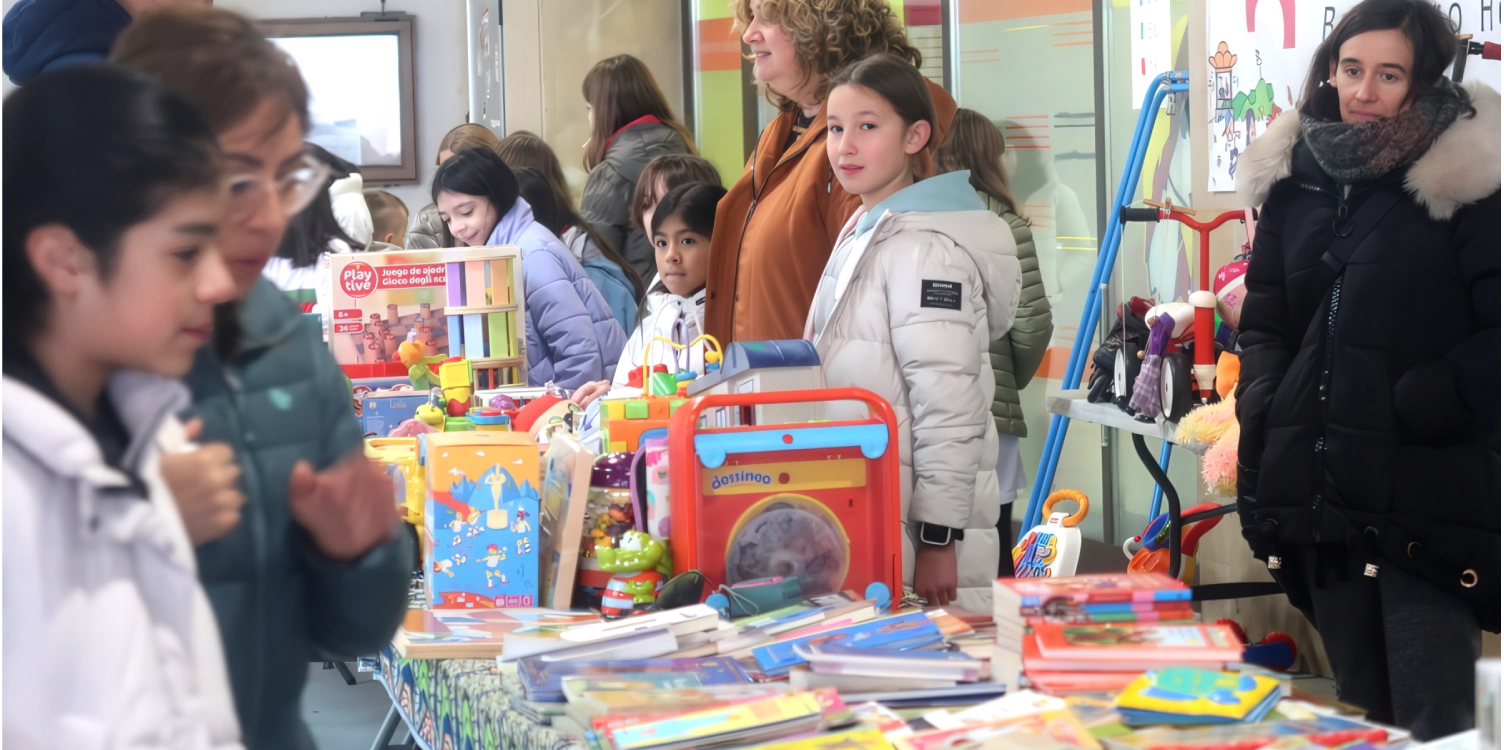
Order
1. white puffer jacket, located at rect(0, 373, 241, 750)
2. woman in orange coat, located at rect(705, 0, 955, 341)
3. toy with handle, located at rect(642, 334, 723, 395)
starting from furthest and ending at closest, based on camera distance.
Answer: woman in orange coat, located at rect(705, 0, 955, 341) → toy with handle, located at rect(642, 334, 723, 395) → white puffer jacket, located at rect(0, 373, 241, 750)

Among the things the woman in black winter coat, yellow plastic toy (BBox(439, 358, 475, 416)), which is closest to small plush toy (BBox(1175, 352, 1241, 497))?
the woman in black winter coat

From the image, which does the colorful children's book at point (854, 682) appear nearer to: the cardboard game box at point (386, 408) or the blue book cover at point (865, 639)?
the blue book cover at point (865, 639)

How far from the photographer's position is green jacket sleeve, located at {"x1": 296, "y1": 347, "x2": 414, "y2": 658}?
561 mm

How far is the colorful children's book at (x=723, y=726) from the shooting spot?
118cm

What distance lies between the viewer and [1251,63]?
3.11m

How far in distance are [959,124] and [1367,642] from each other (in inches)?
86.3

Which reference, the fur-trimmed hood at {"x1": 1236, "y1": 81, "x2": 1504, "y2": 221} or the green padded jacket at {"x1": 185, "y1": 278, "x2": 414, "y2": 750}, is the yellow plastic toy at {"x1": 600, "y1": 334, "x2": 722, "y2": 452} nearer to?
the fur-trimmed hood at {"x1": 1236, "y1": 81, "x2": 1504, "y2": 221}

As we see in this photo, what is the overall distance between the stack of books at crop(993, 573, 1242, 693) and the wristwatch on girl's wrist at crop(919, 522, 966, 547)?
0.65m

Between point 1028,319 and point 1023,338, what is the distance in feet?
0.21

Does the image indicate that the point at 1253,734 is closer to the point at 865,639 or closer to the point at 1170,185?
the point at 865,639

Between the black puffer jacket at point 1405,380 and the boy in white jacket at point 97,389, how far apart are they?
1.88m

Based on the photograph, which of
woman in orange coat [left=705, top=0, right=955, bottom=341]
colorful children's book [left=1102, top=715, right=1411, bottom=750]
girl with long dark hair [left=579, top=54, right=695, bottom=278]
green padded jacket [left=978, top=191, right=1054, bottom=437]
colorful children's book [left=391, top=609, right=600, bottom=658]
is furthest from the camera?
girl with long dark hair [left=579, top=54, right=695, bottom=278]

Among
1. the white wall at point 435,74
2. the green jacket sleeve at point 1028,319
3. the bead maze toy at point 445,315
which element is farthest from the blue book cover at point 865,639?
the white wall at point 435,74

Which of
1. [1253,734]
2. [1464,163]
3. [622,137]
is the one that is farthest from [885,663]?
[622,137]
